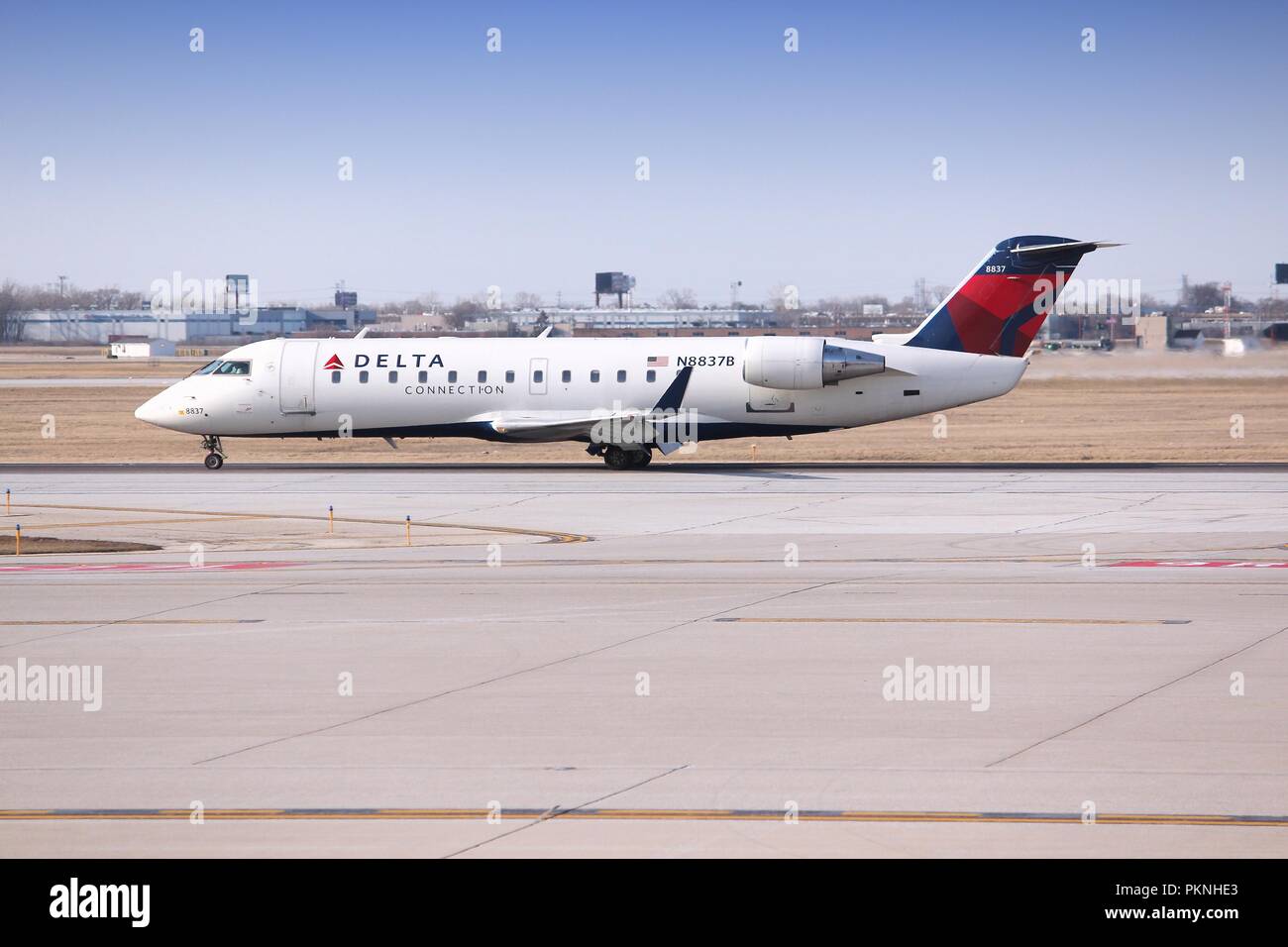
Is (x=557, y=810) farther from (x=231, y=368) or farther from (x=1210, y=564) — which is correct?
(x=231, y=368)

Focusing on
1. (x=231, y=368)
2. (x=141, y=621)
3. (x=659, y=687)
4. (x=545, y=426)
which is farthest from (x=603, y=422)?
(x=659, y=687)

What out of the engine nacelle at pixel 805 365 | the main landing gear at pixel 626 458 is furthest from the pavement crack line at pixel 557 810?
the main landing gear at pixel 626 458

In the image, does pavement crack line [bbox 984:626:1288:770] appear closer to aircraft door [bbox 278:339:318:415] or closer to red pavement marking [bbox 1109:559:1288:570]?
red pavement marking [bbox 1109:559:1288:570]

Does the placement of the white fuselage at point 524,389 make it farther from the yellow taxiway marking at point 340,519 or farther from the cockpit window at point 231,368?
the yellow taxiway marking at point 340,519

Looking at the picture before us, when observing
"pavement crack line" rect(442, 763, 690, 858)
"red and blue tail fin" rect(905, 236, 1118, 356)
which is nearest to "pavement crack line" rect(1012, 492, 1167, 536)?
"red and blue tail fin" rect(905, 236, 1118, 356)

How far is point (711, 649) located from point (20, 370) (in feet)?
368

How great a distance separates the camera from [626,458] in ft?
145

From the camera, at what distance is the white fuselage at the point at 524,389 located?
1677 inches

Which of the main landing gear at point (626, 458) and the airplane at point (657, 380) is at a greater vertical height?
the airplane at point (657, 380)

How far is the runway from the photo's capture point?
36.4 feet

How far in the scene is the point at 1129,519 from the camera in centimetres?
3106

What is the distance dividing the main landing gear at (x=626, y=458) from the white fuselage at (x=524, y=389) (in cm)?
110
